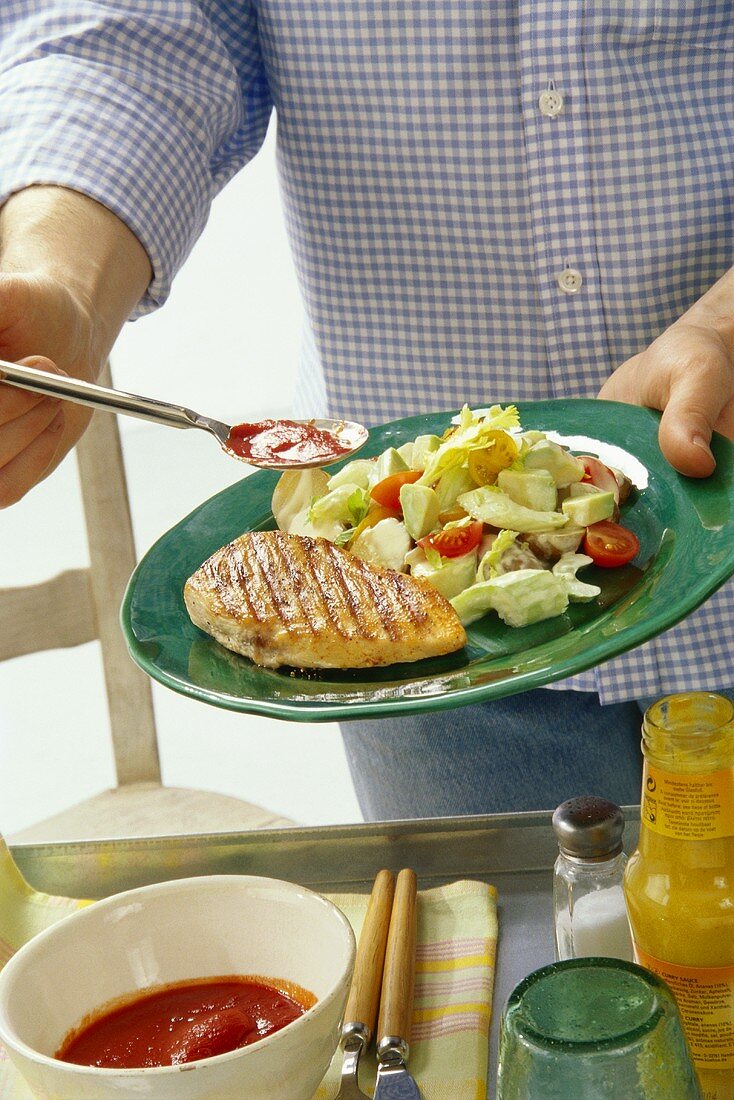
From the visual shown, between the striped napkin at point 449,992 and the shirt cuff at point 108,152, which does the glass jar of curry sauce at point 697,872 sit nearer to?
the striped napkin at point 449,992

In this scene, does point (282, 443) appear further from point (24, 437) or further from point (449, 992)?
point (449, 992)

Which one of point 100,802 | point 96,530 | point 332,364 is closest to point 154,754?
point 100,802

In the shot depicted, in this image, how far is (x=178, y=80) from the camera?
166cm

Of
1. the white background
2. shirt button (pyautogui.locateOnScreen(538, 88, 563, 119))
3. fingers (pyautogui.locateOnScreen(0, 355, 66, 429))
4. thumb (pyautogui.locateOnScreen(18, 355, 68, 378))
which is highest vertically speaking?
shirt button (pyautogui.locateOnScreen(538, 88, 563, 119))

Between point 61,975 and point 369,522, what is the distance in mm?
540

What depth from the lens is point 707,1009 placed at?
84 centimetres

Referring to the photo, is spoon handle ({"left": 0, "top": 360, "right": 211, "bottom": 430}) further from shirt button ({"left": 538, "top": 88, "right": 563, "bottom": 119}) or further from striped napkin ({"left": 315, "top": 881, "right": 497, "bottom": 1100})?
shirt button ({"left": 538, "top": 88, "right": 563, "bottom": 119})

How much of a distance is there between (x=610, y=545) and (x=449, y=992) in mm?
424

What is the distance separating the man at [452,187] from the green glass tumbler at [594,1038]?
833mm

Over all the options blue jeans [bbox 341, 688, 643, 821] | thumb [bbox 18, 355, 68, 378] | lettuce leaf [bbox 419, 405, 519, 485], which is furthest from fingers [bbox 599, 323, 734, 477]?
thumb [bbox 18, 355, 68, 378]

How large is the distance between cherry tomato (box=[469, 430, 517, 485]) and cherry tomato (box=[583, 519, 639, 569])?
14cm

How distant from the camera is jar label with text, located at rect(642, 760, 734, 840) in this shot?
83 cm

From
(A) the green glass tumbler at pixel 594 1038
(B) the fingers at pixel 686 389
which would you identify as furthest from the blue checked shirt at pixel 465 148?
(A) the green glass tumbler at pixel 594 1038

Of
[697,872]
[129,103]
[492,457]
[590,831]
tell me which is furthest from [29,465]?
[697,872]
